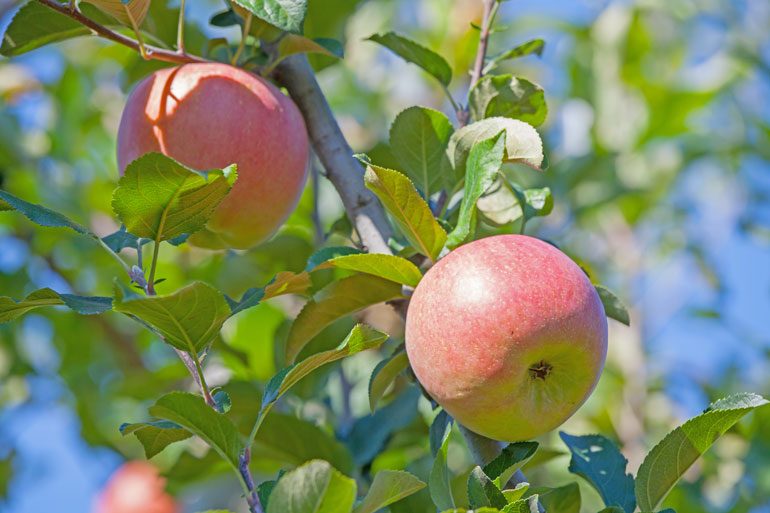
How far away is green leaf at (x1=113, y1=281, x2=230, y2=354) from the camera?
3.20 feet

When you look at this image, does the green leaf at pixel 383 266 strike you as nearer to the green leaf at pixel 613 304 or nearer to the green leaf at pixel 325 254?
the green leaf at pixel 325 254

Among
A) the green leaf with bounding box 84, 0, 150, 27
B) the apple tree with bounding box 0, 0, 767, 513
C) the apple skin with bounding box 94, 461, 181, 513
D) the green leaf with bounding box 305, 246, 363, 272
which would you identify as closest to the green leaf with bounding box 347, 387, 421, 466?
the apple tree with bounding box 0, 0, 767, 513

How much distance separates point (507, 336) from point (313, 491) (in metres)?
0.28

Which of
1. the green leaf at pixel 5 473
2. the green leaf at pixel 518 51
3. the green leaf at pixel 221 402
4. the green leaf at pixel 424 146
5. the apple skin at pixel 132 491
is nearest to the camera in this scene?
the green leaf at pixel 221 402

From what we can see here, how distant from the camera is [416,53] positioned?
1.46m

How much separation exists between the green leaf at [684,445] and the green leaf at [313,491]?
1.36 ft

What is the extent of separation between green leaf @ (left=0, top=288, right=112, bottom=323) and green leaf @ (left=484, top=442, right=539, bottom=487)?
1.55ft

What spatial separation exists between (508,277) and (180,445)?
1712 mm

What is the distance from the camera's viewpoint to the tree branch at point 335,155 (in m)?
1.34

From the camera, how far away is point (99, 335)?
280 centimetres

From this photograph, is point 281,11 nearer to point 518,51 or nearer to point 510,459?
point 518,51

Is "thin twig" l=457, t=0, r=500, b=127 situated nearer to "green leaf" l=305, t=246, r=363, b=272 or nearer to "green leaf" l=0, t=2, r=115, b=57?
"green leaf" l=305, t=246, r=363, b=272

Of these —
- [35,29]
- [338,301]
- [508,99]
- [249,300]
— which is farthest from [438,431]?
[35,29]

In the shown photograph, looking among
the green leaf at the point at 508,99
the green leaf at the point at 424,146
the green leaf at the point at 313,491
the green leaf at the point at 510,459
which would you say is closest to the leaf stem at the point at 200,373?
the green leaf at the point at 313,491
